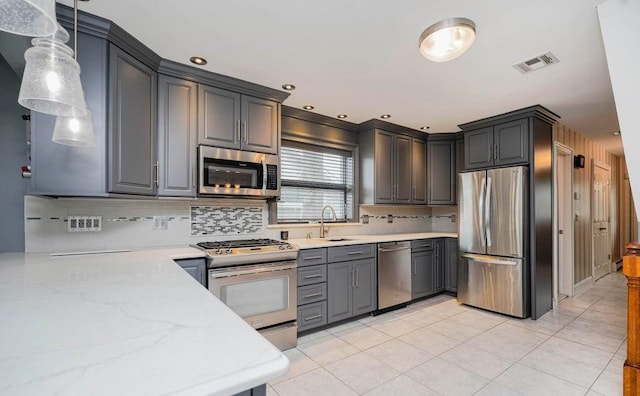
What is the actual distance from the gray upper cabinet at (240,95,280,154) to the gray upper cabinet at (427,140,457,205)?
8.64ft

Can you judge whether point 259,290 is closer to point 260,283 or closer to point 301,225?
point 260,283

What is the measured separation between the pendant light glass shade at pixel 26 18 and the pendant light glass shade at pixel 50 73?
275 mm

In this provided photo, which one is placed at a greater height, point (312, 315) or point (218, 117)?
point (218, 117)

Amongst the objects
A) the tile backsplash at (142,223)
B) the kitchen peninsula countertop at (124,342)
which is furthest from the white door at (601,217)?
the kitchen peninsula countertop at (124,342)

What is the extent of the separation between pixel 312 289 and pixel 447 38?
2.32 meters

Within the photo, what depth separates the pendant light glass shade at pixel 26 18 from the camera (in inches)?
29.1

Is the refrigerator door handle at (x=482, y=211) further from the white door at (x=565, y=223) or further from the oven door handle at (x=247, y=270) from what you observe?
the oven door handle at (x=247, y=270)

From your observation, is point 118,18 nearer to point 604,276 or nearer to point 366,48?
point 366,48

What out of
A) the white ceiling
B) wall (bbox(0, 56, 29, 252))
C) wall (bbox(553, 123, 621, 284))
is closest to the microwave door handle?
the white ceiling

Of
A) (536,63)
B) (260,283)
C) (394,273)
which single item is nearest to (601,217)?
(394,273)

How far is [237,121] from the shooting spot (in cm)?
277

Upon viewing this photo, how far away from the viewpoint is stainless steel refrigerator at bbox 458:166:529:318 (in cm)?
336

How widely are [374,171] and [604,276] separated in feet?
16.1

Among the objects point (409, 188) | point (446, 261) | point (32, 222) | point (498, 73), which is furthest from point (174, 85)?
point (446, 261)
